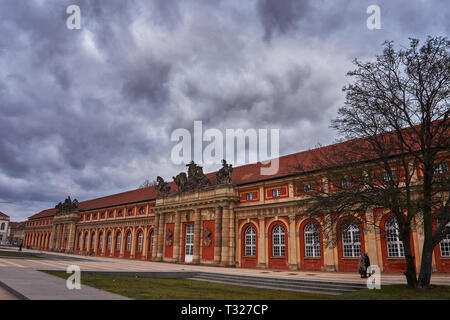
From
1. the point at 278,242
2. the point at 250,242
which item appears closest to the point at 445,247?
the point at 278,242

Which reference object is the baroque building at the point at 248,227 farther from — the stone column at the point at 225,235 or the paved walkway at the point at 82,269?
the paved walkway at the point at 82,269

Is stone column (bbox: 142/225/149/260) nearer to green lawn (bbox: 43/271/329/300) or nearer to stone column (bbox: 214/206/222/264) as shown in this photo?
stone column (bbox: 214/206/222/264)

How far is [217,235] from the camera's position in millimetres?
34688

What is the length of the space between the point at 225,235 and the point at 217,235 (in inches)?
42.0

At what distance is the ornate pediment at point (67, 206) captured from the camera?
66.9m

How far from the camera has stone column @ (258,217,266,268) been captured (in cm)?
3118

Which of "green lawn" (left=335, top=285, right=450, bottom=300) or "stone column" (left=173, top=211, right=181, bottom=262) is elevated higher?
"stone column" (left=173, top=211, right=181, bottom=262)

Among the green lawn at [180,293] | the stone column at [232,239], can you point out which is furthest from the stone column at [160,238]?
the green lawn at [180,293]

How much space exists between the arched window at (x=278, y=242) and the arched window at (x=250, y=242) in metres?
2.44

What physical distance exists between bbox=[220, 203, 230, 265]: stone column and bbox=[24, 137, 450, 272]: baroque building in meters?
0.10

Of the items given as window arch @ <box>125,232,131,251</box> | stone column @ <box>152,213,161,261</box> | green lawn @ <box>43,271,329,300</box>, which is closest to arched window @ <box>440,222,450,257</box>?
green lawn @ <box>43,271,329,300</box>

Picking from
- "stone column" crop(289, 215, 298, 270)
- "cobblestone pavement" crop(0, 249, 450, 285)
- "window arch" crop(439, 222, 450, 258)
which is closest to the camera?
"cobblestone pavement" crop(0, 249, 450, 285)
